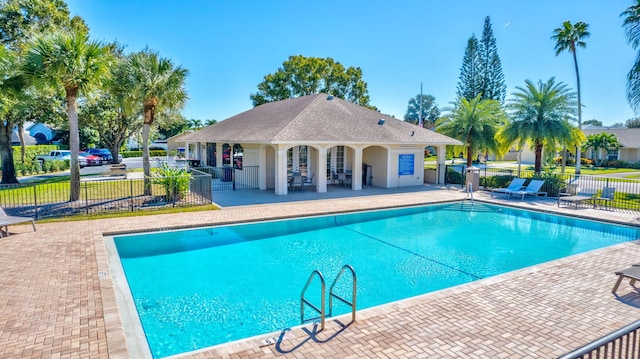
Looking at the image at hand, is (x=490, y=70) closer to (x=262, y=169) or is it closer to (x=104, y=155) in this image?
(x=262, y=169)

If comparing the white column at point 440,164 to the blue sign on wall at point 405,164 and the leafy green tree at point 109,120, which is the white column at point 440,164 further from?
the leafy green tree at point 109,120

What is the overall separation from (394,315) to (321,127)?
47.8 ft

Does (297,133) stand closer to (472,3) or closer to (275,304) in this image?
(275,304)

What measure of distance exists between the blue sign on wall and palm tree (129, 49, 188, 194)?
11.8 metres

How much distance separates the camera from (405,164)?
22.2m

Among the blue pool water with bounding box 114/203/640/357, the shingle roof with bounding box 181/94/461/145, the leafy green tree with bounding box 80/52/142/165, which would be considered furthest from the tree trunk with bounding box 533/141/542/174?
the leafy green tree with bounding box 80/52/142/165

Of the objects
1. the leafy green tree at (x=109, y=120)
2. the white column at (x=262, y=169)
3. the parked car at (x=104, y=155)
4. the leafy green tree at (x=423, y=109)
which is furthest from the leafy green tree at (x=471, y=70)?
the parked car at (x=104, y=155)

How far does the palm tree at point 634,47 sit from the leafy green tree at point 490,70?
28.1m

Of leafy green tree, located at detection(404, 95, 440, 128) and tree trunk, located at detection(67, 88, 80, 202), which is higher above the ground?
leafy green tree, located at detection(404, 95, 440, 128)

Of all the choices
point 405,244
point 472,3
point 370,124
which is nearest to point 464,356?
point 405,244

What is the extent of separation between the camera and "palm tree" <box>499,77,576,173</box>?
20.3 m

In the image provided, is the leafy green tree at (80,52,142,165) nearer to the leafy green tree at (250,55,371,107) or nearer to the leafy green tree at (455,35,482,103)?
the leafy green tree at (250,55,371,107)

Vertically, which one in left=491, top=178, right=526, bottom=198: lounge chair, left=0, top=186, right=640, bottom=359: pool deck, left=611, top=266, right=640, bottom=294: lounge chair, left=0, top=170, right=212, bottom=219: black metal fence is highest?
left=491, top=178, right=526, bottom=198: lounge chair

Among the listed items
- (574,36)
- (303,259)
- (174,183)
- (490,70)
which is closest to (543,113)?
(303,259)
